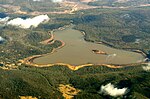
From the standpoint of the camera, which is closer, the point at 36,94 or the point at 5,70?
the point at 36,94

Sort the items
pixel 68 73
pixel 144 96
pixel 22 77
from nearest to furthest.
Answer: pixel 144 96
pixel 22 77
pixel 68 73

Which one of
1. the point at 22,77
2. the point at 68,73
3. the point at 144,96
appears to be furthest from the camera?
the point at 68,73

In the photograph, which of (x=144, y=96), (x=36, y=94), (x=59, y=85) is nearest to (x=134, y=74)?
(x=144, y=96)

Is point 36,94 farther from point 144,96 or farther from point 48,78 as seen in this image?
point 144,96

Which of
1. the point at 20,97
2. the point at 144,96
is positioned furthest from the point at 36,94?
the point at 144,96

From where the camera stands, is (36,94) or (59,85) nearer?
(36,94)

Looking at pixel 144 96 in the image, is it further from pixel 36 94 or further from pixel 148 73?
pixel 36 94

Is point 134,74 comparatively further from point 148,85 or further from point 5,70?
point 5,70
